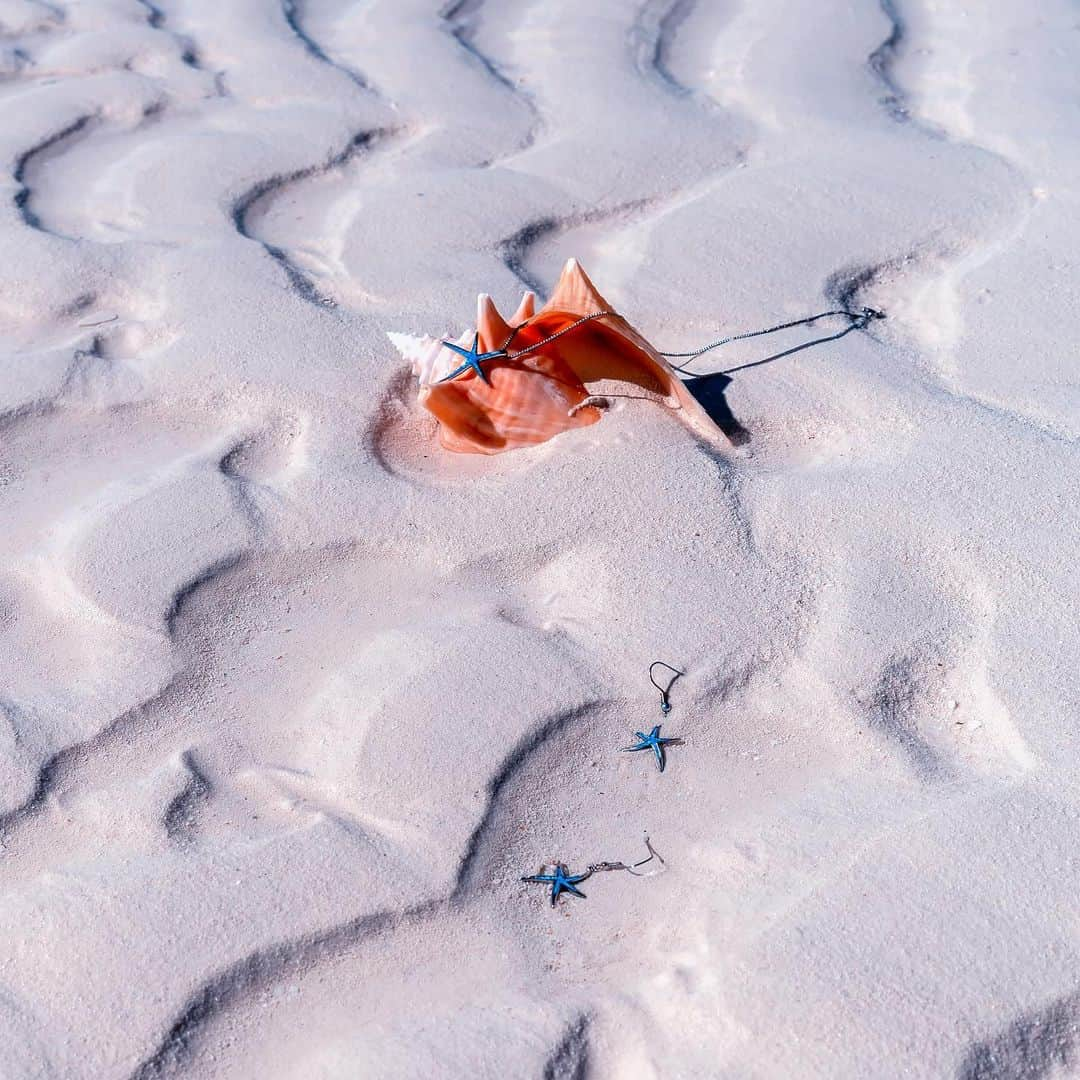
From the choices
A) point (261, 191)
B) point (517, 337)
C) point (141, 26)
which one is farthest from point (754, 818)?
point (141, 26)

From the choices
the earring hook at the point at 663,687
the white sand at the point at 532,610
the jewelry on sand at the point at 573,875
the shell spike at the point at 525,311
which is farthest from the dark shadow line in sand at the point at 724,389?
the jewelry on sand at the point at 573,875

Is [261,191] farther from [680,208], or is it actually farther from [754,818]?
[754,818]

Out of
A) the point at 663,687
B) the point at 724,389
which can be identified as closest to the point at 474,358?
the point at 724,389

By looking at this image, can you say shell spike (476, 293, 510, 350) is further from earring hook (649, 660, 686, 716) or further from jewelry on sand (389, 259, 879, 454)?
earring hook (649, 660, 686, 716)

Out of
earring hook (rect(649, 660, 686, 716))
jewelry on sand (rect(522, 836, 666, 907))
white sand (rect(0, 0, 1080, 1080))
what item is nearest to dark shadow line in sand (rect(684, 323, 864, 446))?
white sand (rect(0, 0, 1080, 1080))

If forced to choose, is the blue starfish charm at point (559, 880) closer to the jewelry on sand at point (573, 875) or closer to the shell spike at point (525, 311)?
the jewelry on sand at point (573, 875)
